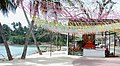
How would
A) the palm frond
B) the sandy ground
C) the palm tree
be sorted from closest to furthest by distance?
the sandy ground, the palm tree, the palm frond

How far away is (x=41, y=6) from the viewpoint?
14.3 meters

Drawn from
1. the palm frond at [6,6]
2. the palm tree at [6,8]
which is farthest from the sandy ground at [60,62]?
the palm frond at [6,6]

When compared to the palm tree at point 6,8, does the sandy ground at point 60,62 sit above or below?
below

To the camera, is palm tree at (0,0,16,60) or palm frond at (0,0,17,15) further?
palm frond at (0,0,17,15)

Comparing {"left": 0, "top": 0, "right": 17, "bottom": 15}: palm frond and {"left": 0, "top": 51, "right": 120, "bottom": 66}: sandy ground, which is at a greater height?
{"left": 0, "top": 0, "right": 17, "bottom": 15}: palm frond

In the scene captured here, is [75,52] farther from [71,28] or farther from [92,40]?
[71,28]

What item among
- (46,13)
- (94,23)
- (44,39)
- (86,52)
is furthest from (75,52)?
(44,39)

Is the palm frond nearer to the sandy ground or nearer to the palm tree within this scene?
the palm tree

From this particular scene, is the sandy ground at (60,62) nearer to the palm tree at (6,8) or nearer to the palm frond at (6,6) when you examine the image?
the palm tree at (6,8)

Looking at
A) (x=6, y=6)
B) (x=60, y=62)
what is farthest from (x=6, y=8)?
(x=60, y=62)

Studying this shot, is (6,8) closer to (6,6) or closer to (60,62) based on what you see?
(6,6)

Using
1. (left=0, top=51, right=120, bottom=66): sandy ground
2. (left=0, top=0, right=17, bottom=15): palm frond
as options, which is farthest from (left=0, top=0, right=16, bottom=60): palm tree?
(left=0, top=51, right=120, bottom=66): sandy ground

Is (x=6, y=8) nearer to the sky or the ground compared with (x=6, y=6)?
nearer to the ground

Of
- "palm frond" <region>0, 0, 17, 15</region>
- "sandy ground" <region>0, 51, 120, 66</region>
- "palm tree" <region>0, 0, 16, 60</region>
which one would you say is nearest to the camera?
"sandy ground" <region>0, 51, 120, 66</region>
